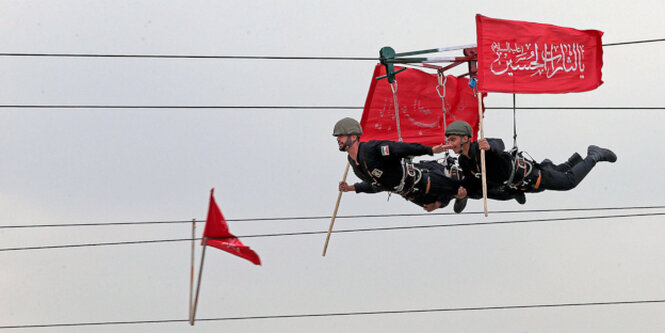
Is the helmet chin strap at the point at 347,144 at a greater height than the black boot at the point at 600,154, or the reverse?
the helmet chin strap at the point at 347,144

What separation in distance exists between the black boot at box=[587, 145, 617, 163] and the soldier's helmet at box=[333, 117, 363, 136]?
4369 millimetres

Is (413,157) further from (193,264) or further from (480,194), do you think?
(193,264)

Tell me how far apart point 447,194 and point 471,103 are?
311 centimetres

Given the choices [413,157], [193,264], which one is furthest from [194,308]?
[413,157]

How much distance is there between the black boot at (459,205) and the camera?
881 inches

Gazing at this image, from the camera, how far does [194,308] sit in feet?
66.5

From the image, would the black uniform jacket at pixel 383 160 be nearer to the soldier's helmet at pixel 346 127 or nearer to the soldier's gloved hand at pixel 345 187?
the soldier's helmet at pixel 346 127

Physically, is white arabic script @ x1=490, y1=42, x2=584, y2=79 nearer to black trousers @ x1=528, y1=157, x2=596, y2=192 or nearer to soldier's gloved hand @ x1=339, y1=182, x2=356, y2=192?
black trousers @ x1=528, y1=157, x2=596, y2=192

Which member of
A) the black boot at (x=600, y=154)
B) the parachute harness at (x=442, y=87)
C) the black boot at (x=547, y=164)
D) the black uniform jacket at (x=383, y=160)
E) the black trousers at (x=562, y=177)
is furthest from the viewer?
the parachute harness at (x=442, y=87)

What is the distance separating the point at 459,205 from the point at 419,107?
8.66 feet

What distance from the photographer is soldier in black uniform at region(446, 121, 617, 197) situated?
2036 centimetres

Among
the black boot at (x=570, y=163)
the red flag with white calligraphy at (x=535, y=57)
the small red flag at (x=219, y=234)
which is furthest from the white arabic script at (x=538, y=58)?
the small red flag at (x=219, y=234)

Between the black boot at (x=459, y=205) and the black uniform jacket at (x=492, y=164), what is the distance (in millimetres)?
1191

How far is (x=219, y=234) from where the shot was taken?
20.9m
